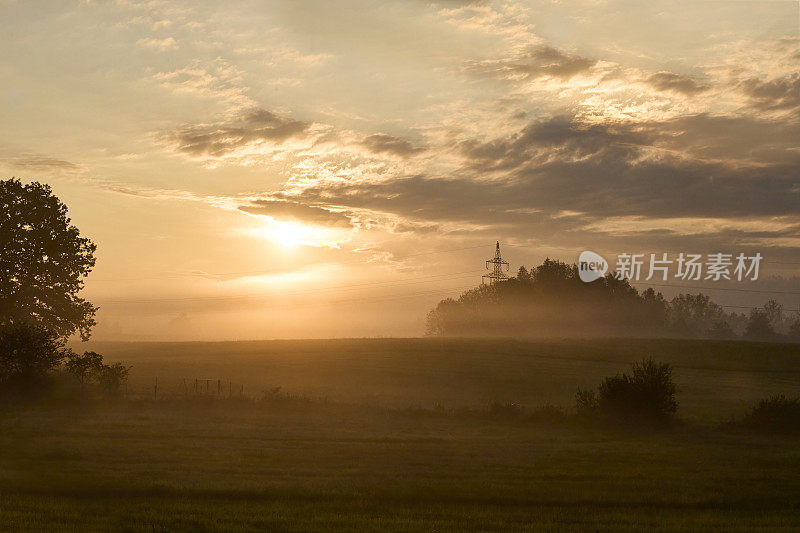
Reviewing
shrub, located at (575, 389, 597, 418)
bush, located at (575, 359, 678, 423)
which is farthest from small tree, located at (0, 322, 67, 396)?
bush, located at (575, 359, 678, 423)

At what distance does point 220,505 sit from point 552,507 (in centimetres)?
1027

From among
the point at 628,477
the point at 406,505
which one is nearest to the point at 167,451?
the point at 406,505

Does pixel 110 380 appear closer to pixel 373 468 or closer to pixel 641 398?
pixel 373 468

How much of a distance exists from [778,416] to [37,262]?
54272mm

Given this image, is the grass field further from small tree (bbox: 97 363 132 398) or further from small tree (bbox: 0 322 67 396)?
small tree (bbox: 0 322 67 396)

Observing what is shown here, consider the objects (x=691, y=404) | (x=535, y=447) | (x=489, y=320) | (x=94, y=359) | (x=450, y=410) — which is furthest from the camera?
(x=489, y=320)

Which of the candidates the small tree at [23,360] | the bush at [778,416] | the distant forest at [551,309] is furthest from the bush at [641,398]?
the distant forest at [551,309]

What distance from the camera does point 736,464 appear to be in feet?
103

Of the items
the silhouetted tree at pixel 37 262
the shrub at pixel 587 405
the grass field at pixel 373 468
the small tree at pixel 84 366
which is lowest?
the grass field at pixel 373 468

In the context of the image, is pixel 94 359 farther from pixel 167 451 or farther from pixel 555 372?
pixel 555 372

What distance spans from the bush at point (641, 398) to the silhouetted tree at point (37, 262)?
4052 centimetres

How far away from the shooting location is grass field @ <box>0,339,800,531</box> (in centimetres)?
2089

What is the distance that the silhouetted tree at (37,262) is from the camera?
56406 mm

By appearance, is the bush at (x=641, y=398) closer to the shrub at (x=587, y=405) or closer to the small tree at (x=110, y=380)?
the shrub at (x=587, y=405)
